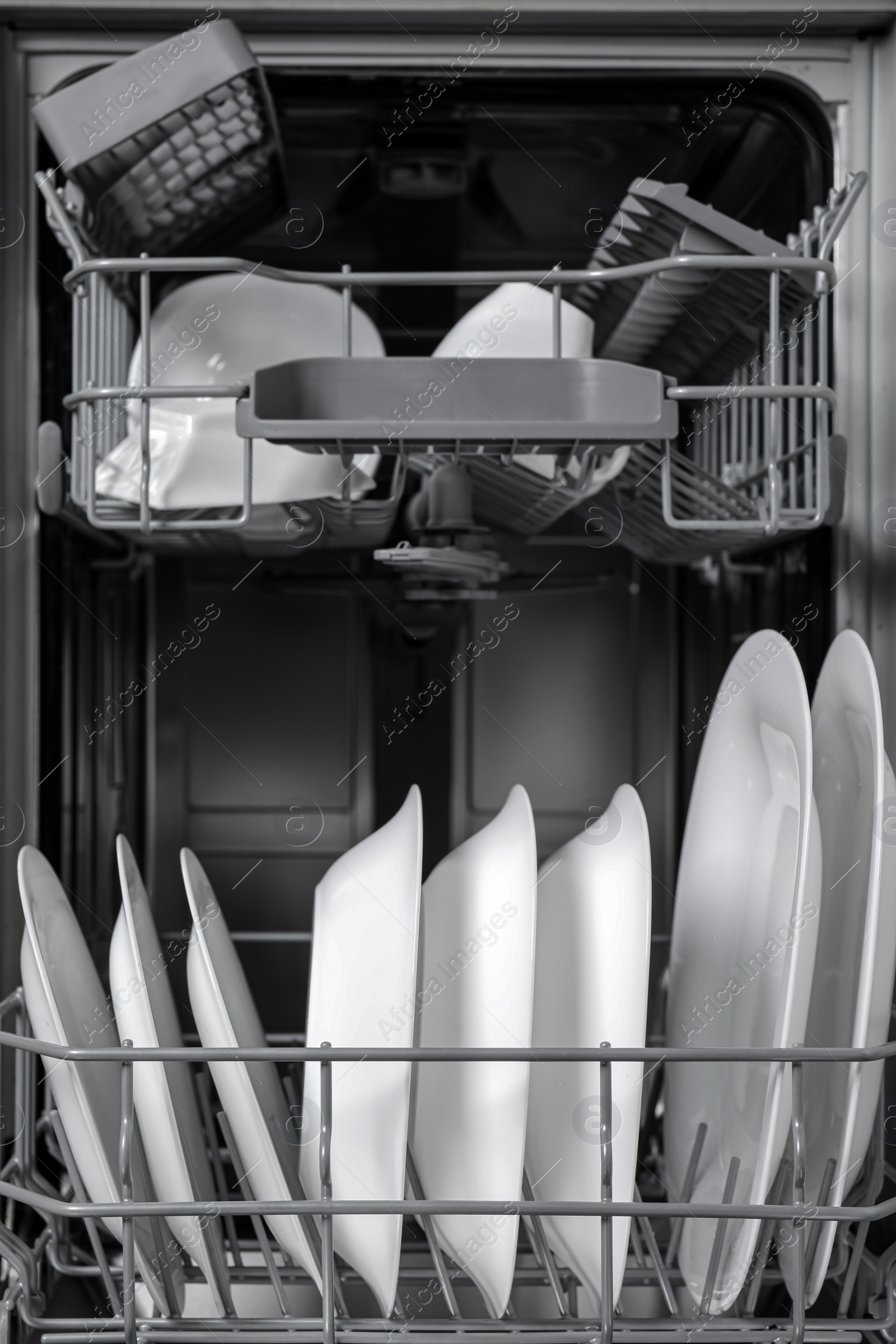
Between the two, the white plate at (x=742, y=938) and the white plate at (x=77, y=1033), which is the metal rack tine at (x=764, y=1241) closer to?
the white plate at (x=742, y=938)

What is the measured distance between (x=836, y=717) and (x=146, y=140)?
0.55 m

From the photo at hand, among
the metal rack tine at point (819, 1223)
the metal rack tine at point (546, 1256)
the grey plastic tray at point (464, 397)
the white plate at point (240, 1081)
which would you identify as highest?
the grey plastic tray at point (464, 397)

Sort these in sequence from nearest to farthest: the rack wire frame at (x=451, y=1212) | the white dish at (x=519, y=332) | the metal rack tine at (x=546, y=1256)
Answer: the rack wire frame at (x=451, y=1212) < the metal rack tine at (x=546, y=1256) < the white dish at (x=519, y=332)

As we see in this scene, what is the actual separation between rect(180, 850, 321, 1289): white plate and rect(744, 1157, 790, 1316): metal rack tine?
0.23 metres

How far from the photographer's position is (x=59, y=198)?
67 centimetres

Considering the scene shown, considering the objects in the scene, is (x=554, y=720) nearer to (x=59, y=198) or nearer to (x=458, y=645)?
(x=458, y=645)

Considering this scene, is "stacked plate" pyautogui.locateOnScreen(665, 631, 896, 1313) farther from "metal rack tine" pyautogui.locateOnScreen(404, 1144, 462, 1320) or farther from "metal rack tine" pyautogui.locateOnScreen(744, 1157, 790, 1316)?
"metal rack tine" pyautogui.locateOnScreen(404, 1144, 462, 1320)

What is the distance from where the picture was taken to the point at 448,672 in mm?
926

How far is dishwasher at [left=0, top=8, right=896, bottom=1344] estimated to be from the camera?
57cm

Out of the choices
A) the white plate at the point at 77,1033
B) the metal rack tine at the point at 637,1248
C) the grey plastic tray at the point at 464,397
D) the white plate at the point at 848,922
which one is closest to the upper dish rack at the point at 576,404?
the grey plastic tray at the point at 464,397

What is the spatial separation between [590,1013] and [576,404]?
0.32 meters

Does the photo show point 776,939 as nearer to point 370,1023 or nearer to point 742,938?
point 742,938

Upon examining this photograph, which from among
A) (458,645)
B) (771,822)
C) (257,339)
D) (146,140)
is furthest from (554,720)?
(146,140)

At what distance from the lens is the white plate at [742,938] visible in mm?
548
